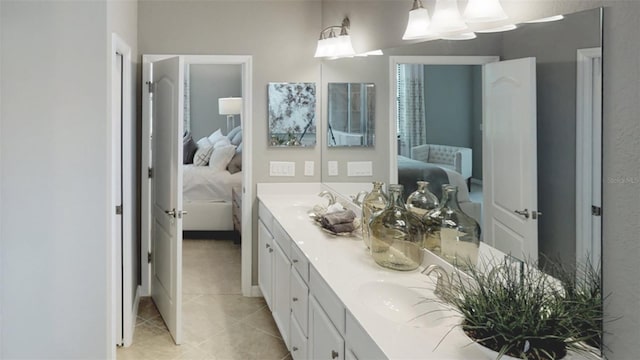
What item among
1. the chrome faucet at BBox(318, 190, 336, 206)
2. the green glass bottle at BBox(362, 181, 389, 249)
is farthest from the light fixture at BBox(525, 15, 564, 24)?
the chrome faucet at BBox(318, 190, 336, 206)

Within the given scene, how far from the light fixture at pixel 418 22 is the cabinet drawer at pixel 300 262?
1208 millimetres

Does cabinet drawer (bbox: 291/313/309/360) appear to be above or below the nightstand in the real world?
below

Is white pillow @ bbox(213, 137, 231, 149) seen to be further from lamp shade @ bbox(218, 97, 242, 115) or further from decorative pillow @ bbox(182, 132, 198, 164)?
lamp shade @ bbox(218, 97, 242, 115)

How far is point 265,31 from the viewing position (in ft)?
13.2

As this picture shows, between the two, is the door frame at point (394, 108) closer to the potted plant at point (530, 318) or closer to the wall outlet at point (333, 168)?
the wall outlet at point (333, 168)

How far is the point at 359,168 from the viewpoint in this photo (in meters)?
3.42

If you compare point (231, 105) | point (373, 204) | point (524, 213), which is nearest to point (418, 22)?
point (373, 204)

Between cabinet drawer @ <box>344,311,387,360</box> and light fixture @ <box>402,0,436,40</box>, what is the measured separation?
1.39m

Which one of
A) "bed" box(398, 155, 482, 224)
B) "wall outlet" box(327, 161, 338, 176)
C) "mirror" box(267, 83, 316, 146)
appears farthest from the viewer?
"mirror" box(267, 83, 316, 146)

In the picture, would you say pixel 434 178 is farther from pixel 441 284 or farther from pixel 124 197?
pixel 124 197

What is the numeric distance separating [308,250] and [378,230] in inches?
16.8

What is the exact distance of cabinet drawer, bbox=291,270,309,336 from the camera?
243 cm

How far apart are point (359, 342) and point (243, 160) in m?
2.70

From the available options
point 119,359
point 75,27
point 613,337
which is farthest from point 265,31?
point 613,337
